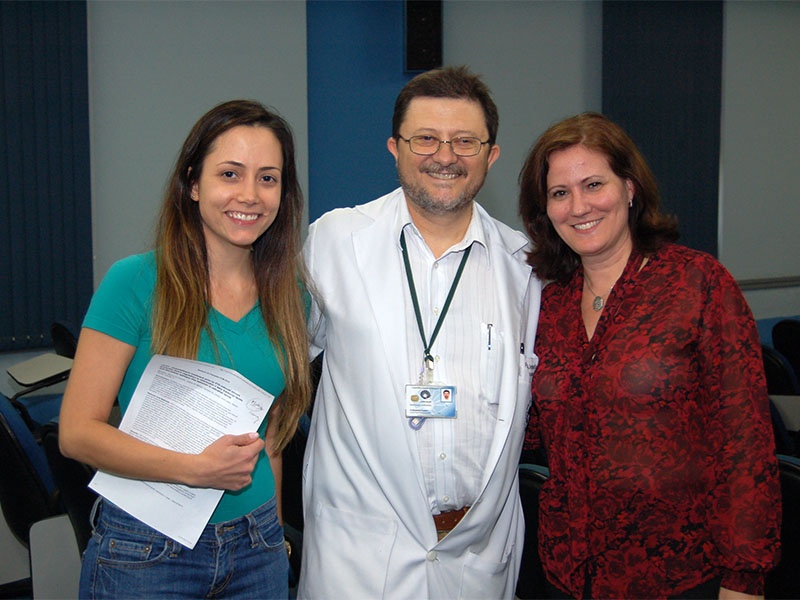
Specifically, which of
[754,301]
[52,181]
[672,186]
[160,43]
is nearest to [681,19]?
[672,186]

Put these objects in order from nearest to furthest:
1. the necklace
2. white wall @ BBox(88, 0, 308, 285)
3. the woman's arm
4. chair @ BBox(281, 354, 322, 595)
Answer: the woman's arm → the necklace → chair @ BBox(281, 354, 322, 595) → white wall @ BBox(88, 0, 308, 285)

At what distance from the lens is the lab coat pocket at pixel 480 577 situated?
1955 millimetres

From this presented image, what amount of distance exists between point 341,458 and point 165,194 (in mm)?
798

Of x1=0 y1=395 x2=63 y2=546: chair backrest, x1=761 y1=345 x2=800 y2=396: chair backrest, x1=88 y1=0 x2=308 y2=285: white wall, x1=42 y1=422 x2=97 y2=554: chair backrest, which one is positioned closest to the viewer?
x1=42 y1=422 x2=97 y2=554: chair backrest

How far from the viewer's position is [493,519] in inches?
77.4

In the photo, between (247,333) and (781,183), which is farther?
(781,183)

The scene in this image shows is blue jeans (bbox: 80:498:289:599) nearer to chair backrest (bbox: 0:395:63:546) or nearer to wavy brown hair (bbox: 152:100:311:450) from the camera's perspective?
wavy brown hair (bbox: 152:100:311:450)

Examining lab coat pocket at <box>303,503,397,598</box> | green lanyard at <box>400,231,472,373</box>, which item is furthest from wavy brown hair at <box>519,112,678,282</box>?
lab coat pocket at <box>303,503,397,598</box>

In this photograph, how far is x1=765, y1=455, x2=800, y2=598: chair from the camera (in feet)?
6.17

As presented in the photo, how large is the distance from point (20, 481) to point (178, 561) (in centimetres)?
153

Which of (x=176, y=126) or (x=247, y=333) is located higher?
(x=176, y=126)

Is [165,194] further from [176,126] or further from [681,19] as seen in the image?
[681,19]

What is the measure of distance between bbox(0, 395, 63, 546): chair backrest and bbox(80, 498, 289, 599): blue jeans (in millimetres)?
1307

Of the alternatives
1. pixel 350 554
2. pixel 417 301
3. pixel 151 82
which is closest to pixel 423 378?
pixel 417 301
